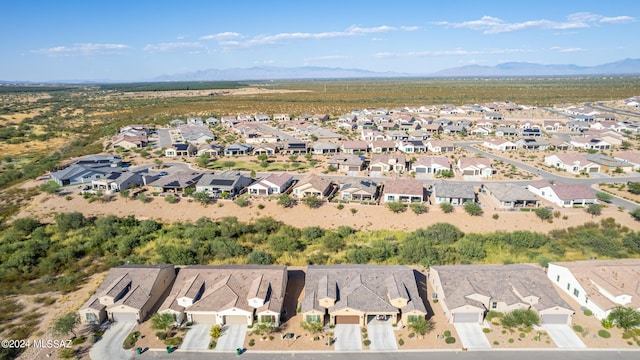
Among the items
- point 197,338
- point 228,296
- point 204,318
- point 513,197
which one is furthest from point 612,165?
point 197,338

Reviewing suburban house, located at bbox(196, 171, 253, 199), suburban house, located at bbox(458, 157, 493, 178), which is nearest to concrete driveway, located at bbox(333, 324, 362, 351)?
suburban house, located at bbox(196, 171, 253, 199)

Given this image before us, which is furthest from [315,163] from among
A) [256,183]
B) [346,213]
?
[346,213]

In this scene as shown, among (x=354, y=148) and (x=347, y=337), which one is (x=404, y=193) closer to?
(x=347, y=337)

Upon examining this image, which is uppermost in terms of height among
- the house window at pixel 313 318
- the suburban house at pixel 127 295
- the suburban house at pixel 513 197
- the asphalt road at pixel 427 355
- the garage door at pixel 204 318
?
the suburban house at pixel 513 197

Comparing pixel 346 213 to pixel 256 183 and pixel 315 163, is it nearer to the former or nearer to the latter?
pixel 256 183

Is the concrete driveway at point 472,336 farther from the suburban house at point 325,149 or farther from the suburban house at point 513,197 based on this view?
the suburban house at point 325,149

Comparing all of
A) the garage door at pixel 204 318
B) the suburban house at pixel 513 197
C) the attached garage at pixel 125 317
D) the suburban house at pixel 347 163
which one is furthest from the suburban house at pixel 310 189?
the attached garage at pixel 125 317
